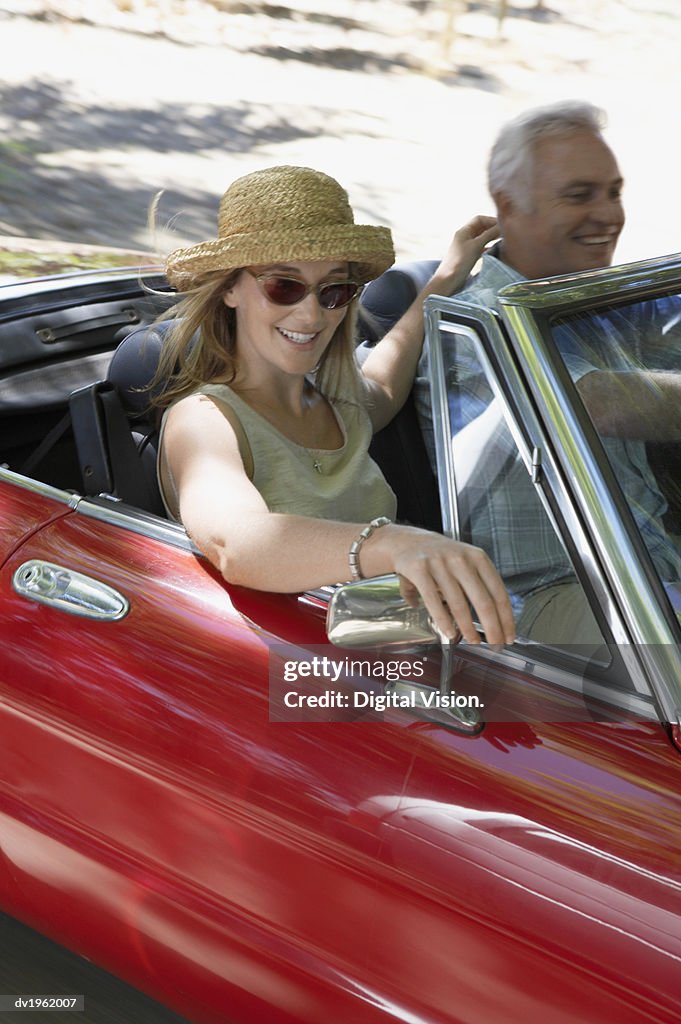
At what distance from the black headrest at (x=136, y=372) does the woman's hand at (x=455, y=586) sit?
867 mm

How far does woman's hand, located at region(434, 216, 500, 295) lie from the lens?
2613 mm

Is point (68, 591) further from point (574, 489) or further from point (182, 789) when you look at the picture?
point (574, 489)

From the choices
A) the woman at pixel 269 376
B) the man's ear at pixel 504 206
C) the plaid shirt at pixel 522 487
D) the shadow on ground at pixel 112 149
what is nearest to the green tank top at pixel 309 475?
the woman at pixel 269 376

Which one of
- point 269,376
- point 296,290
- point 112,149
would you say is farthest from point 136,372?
point 112,149

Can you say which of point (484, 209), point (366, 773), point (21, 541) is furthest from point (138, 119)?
point (366, 773)

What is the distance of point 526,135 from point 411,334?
0.46 meters

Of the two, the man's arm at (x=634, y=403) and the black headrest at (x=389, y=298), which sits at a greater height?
the man's arm at (x=634, y=403)

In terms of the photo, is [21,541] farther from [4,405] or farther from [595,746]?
[595,746]

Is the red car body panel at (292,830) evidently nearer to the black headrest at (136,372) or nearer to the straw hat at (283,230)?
the black headrest at (136,372)

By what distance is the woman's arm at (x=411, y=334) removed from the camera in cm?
258

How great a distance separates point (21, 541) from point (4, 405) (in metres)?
0.58

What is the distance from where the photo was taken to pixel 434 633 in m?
1.61

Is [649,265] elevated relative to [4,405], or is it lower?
elevated

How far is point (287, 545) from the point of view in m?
1.84
